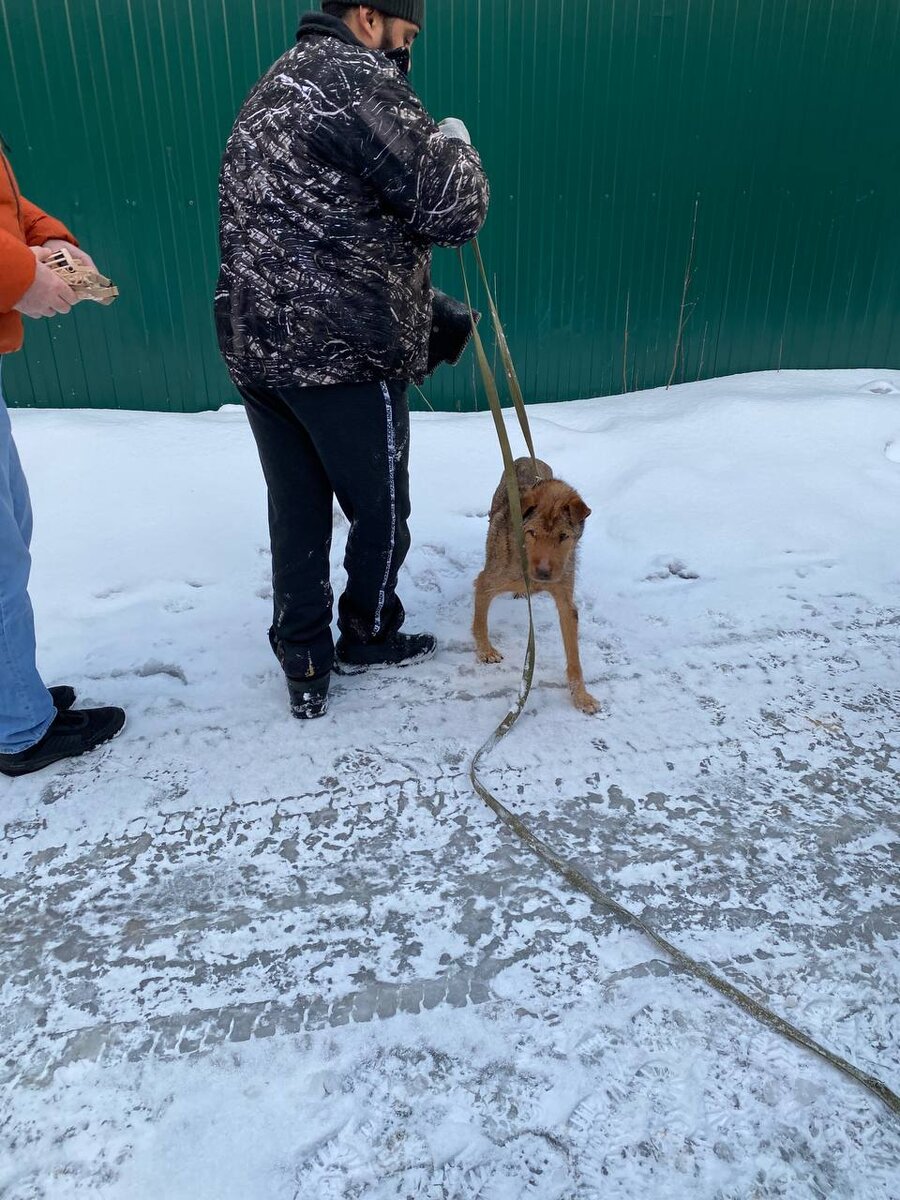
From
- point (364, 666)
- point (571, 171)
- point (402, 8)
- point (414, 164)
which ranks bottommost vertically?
point (364, 666)

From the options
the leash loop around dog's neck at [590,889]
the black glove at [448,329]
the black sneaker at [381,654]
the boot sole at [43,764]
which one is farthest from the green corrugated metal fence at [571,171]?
the boot sole at [43,764]

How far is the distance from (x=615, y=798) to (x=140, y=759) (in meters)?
1.48

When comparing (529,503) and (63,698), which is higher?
(529,503)

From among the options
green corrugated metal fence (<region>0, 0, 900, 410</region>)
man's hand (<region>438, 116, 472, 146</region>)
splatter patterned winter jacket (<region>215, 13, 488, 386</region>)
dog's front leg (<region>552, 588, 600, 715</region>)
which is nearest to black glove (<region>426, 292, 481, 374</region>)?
splatter patterned winter jacket (<region>215, 13, 488, 386</region>)

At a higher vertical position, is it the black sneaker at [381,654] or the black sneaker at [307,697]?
the black sneaker at [307,697]

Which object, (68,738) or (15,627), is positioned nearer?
(15,627)

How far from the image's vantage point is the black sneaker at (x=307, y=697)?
268cm

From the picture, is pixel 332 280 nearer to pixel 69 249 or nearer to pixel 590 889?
pixel 69 249

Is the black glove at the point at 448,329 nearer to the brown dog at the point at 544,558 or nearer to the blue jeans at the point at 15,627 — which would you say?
the brown dog at the point at 544,558

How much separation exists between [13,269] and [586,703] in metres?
2.08

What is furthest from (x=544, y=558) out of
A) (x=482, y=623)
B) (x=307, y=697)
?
(x=307, y=697)

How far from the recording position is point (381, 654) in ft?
9.87

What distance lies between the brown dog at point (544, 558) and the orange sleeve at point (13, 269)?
157 centimetres

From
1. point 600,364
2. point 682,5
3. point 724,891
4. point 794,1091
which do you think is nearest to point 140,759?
point 724,891
